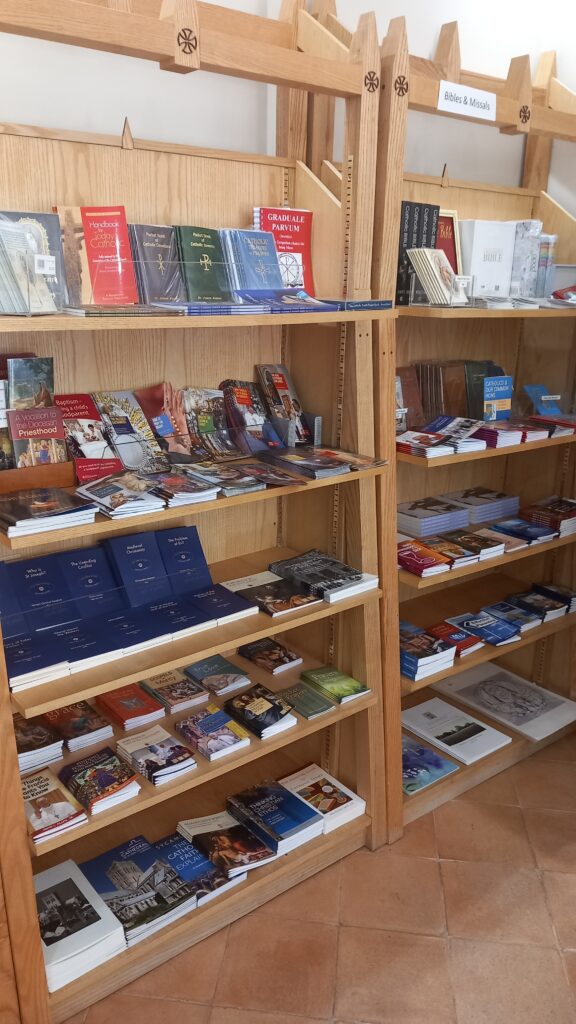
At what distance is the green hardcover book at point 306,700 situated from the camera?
2207 millimetres

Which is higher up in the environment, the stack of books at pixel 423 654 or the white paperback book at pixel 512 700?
the stack of books at pixel 423 654

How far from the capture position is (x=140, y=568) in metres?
2.12

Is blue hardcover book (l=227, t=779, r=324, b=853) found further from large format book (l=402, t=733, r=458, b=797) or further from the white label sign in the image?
the white label sign

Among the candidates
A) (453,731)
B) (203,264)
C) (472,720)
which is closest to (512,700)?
(472,720)

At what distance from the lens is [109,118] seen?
1950 millimetres

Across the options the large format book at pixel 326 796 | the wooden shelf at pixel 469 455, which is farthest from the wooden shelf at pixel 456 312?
the large format book at pixel 326 796

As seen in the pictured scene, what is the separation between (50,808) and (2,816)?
0.59ft

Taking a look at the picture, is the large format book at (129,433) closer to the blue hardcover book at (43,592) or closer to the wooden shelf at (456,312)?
the blue hardcover book at (43,592)

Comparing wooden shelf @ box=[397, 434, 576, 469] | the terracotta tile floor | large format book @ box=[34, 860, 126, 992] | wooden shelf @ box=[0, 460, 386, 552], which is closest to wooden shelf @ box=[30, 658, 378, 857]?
large format book @ box=[34, 860, 126, 992]

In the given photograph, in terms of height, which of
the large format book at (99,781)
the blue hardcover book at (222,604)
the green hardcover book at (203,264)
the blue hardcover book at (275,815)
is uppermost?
the green hardcover book at (203,264)

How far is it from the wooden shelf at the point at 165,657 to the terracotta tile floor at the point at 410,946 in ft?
2.75

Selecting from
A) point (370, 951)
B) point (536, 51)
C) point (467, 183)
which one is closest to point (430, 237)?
point (467, 183)

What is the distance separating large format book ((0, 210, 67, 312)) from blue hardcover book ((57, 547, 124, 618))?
2.22ft

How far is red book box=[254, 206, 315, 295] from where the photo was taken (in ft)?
6.82
